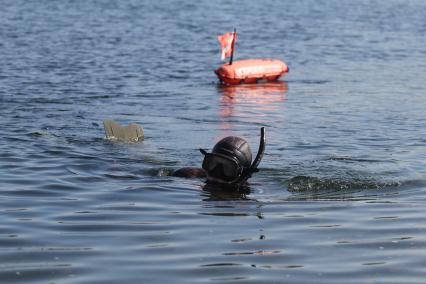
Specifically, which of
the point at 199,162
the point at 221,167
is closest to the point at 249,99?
the point at 199,162

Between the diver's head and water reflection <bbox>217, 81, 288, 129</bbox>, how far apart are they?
5296 mm

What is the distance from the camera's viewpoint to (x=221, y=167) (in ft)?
31.3

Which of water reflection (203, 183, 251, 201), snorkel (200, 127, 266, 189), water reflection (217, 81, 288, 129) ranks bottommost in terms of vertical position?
water reflection (217, 81, 288, 129)

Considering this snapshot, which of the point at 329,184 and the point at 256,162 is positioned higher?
the point at 256,162

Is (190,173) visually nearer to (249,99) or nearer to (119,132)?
(119,132)

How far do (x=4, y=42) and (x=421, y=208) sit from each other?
1983 cm

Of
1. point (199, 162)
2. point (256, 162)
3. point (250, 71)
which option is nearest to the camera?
point (256, 162)

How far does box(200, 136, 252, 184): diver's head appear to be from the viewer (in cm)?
945

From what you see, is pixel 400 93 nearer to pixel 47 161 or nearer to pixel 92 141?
pixel 92 141

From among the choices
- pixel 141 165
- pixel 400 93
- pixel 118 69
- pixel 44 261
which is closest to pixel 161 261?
pixel 44 261

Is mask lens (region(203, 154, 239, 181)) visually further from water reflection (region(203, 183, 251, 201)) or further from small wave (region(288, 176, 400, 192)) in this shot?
small wave (region(288, 176, 400, 192))

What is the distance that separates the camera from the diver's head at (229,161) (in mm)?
9445

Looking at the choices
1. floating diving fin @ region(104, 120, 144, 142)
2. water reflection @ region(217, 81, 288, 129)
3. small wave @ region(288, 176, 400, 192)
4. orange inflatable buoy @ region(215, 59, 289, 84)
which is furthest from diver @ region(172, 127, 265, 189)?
orange inflatable buoy @ region(215, 59, 289, 84)

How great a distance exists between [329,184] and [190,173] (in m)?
1.62
